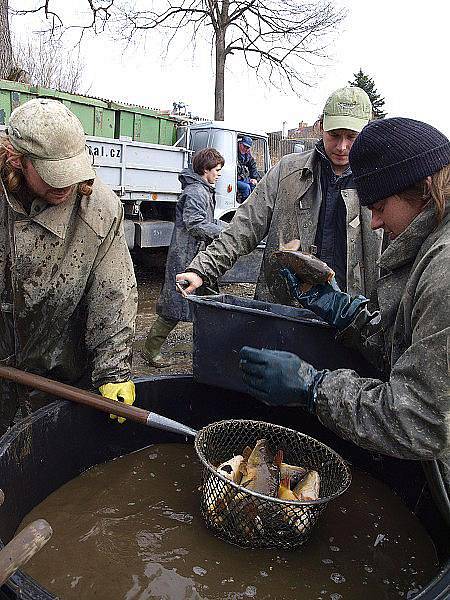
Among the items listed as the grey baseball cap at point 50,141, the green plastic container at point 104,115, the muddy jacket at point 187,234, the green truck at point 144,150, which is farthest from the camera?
the green truck at point 144,150

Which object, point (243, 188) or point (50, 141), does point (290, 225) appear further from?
point (243, 188)

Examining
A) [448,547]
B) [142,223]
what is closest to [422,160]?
[448,547]

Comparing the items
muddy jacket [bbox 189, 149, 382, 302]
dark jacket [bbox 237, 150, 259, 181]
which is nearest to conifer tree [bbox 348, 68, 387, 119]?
dark jacket [bbox 237, 150, 259, 181]

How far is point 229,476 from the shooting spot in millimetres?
2154

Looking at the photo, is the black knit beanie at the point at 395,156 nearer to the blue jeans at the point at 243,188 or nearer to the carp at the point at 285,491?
the carp at the point at 285,491

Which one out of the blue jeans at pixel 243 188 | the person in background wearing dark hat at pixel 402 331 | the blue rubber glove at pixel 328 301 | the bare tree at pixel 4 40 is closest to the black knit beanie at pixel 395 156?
the person in background wearing dark hat at pixel 402 331

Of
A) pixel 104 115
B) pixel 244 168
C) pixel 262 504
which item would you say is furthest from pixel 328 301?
pixel 244 168

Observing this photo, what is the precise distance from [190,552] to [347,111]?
2.05 meters

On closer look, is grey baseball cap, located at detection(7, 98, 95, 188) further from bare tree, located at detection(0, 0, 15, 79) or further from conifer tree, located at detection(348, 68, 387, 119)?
conifer tree, located at detection(348, 68, 387, 119)

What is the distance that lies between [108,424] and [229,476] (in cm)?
71

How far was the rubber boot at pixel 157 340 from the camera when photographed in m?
5.43

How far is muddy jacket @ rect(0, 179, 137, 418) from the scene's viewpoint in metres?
2.37

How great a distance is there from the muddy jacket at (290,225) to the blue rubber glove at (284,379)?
41.4 inches

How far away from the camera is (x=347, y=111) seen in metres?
2.80
